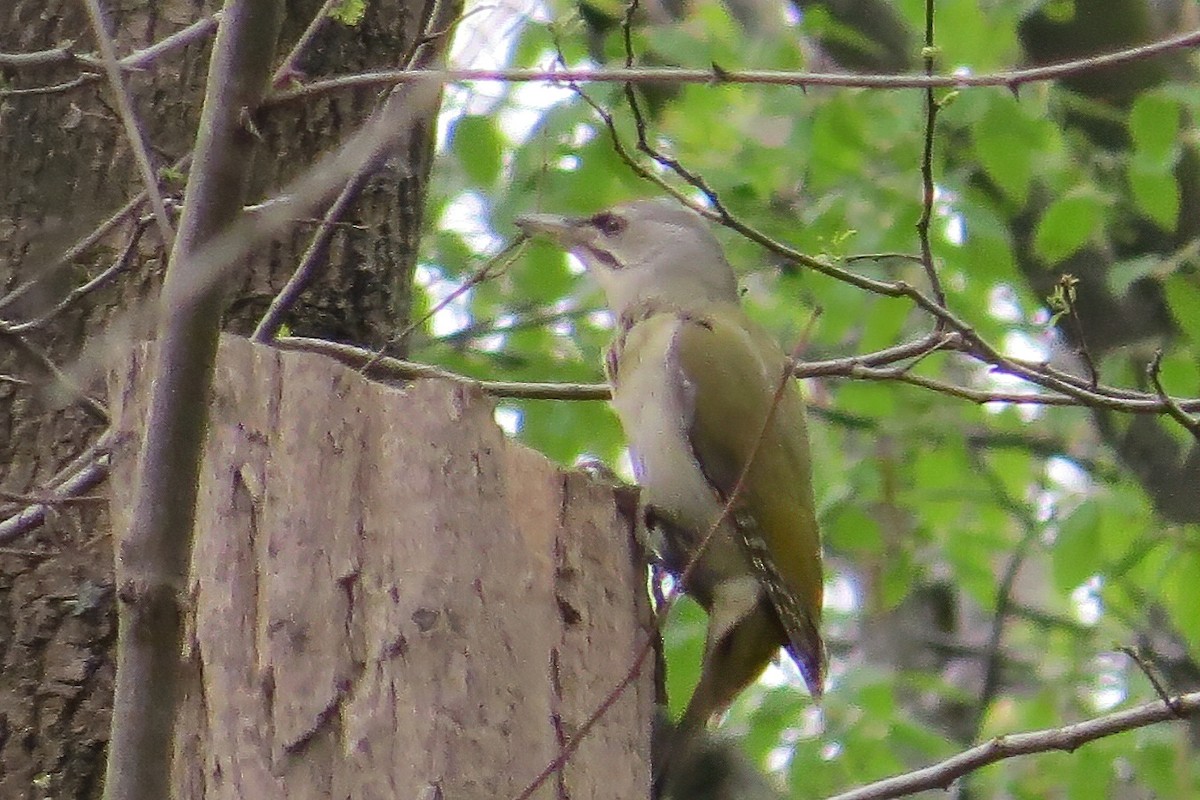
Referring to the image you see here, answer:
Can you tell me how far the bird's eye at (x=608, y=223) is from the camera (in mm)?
4555

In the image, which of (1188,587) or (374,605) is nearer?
(374,605)

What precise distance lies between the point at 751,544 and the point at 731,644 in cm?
23

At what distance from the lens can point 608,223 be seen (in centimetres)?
458

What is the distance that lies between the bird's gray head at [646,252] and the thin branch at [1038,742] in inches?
63.5

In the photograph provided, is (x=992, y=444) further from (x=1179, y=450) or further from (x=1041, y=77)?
(x=1041, y=77)

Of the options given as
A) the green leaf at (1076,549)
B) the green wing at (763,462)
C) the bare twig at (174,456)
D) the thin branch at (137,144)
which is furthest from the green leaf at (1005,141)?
the bare twig at (174,456)

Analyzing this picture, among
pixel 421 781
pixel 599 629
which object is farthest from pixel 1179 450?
pixel 421 781

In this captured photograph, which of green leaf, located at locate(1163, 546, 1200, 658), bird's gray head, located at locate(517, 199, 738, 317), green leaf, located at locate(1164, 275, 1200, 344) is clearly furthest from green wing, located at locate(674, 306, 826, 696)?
green leaf, located at locate(1163, 546, 1200, 658)

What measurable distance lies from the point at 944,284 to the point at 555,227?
2.81 meters

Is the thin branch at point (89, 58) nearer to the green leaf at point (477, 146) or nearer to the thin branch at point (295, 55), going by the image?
the thin branch at point (295, 55)

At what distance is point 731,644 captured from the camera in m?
3.55

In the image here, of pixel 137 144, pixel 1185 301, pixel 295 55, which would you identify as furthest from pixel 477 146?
pixel 137 144

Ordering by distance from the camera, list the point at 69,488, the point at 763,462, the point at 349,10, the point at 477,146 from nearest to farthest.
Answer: the point at 349,10 < the point at 69,488 < the point at 763,462 < the point at 477,146

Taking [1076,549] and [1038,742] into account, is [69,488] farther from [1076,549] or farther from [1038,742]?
[1076,549]
